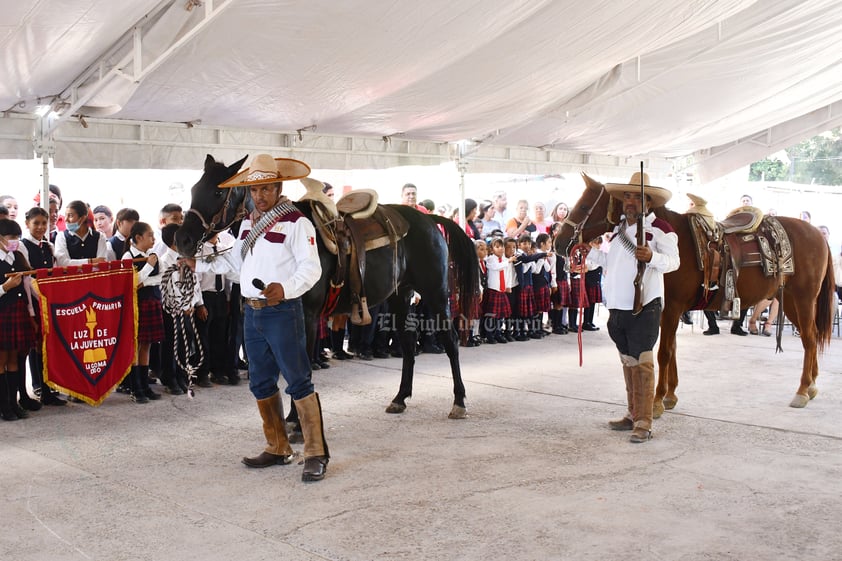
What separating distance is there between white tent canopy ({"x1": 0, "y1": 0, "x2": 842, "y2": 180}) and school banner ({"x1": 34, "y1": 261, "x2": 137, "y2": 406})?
69.6 inches

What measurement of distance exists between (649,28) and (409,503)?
6.64m

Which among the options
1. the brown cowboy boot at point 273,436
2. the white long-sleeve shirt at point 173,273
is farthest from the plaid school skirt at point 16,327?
the brown cowboy boot at point 273,436

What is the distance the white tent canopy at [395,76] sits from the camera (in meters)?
6.55

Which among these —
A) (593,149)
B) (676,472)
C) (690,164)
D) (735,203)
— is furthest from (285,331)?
(735,203)

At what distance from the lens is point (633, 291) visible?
16.6ft

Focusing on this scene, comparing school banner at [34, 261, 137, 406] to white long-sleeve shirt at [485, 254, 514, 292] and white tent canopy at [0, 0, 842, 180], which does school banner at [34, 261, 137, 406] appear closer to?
white tent canopy at [0, 0, 842, 180]

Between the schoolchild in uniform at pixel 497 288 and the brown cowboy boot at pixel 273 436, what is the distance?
5343 mm

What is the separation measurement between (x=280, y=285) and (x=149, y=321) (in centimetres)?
283

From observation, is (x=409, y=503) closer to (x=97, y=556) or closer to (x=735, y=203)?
(x=97, y=556)

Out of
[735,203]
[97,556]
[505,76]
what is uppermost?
[505,76]

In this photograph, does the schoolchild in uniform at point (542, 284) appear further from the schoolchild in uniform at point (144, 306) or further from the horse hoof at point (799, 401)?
the schoolchild in uniform at point (144, 306)

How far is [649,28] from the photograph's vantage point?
8711mm

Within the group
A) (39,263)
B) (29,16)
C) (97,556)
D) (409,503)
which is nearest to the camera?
(97,556)

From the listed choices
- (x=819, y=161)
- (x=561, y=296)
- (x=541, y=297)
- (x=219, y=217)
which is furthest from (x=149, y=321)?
(x=819, y=161)
